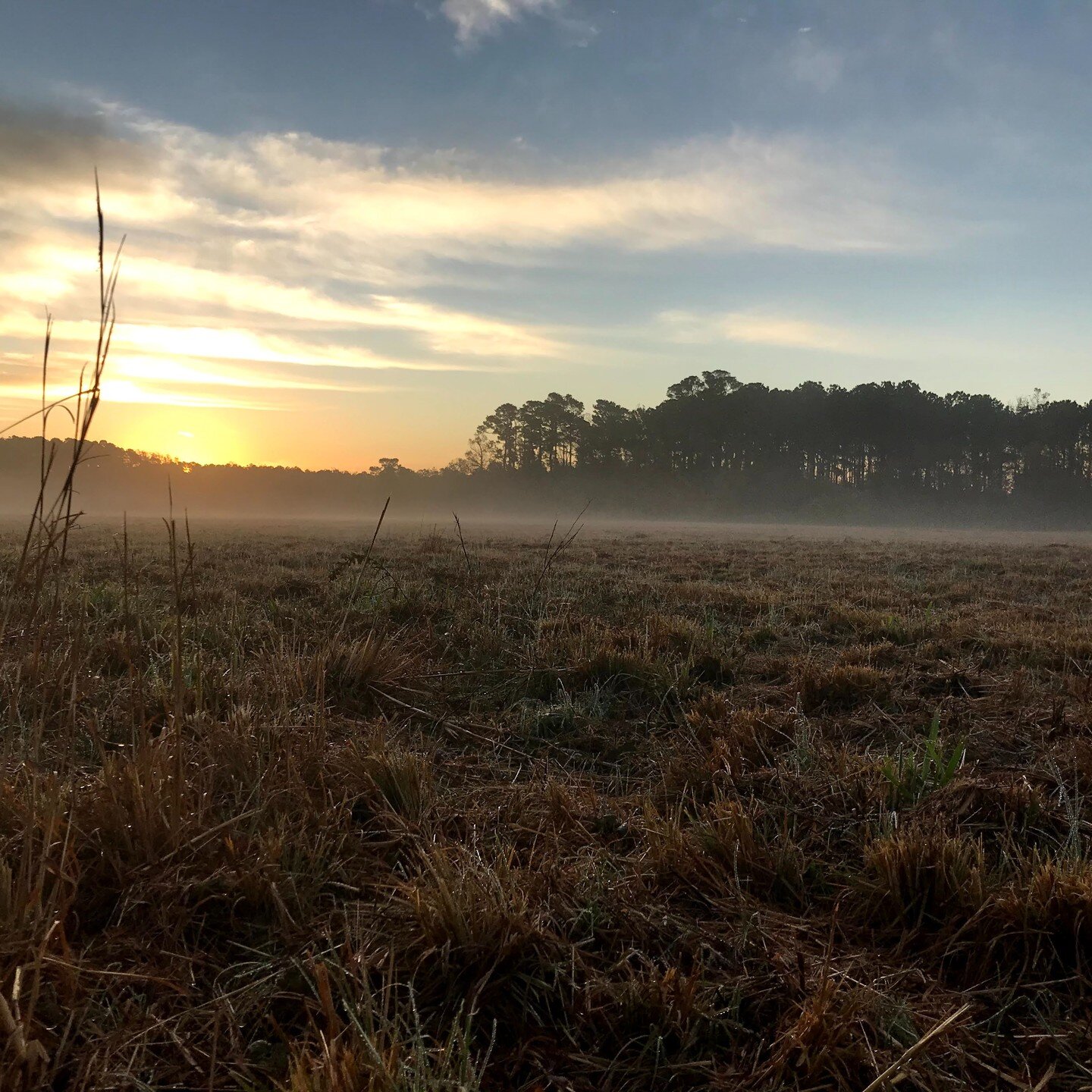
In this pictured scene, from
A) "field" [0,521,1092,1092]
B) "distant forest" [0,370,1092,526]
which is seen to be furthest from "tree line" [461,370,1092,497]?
"field" [0,521,1092,1092]

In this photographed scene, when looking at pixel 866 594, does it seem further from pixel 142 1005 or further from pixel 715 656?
pixel 142 1005

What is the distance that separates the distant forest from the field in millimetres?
55286

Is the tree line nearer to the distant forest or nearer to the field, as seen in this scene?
the distant forest

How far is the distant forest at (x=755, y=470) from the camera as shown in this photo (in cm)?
5938

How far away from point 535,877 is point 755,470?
216ft

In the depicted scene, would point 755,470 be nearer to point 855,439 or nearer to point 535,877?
point 855,439

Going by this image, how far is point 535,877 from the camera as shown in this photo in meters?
1.87

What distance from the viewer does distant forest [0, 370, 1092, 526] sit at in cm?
5938

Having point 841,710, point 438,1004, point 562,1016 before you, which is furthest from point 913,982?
point 841,710

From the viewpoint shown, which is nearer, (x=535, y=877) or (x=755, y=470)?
(x=535, y=877)

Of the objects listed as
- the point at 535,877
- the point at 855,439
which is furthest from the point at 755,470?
the point at 535,877

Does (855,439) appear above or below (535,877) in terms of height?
above

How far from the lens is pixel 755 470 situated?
64375 mm

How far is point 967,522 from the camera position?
2248 inches
